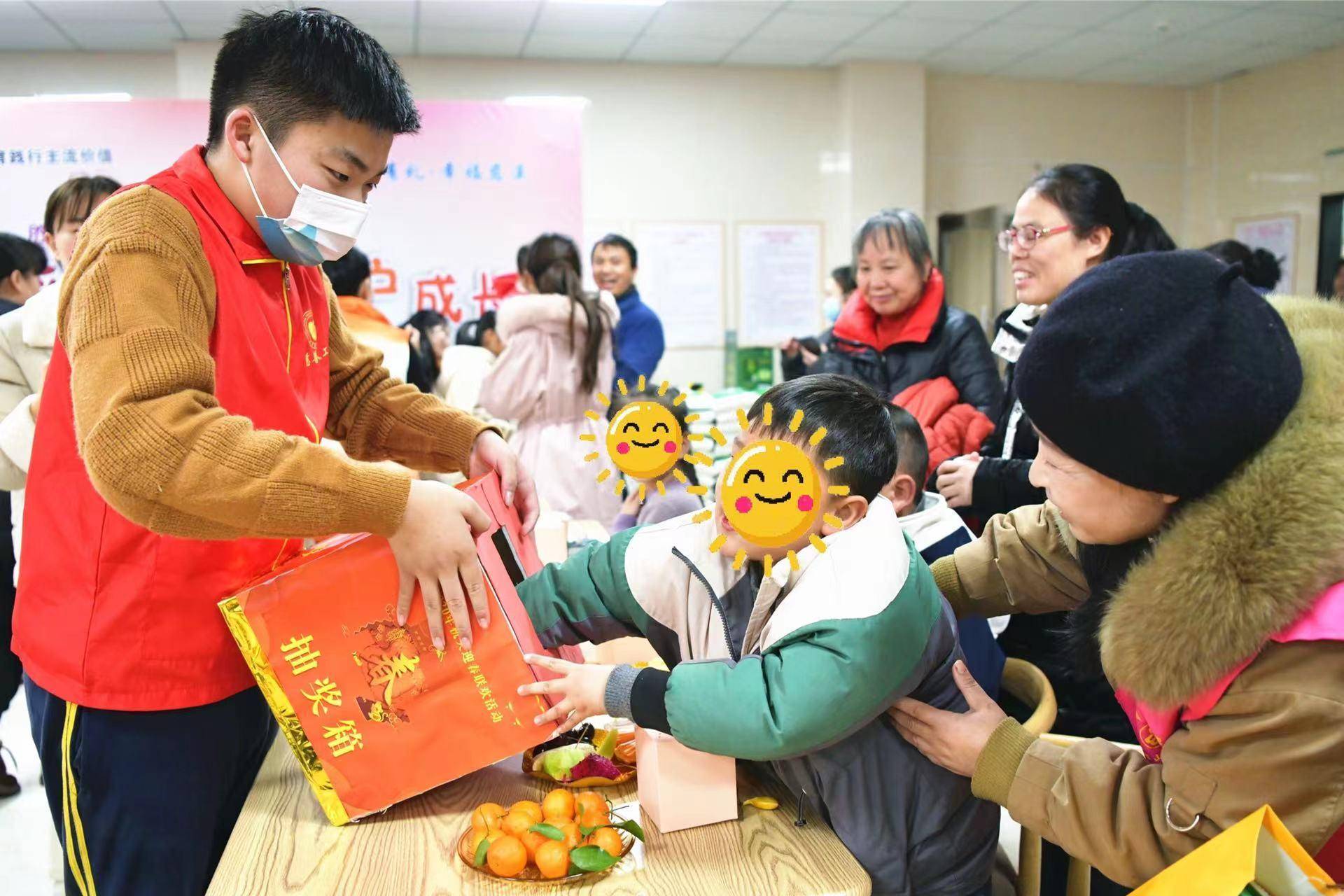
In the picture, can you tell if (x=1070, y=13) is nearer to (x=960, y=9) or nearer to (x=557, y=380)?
(x=960, y=9)

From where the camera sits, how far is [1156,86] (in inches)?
286

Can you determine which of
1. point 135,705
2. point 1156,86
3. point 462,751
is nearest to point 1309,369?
point 462,751

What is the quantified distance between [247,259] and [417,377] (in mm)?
2513

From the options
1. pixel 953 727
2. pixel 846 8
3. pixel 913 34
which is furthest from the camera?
pixel 913 34

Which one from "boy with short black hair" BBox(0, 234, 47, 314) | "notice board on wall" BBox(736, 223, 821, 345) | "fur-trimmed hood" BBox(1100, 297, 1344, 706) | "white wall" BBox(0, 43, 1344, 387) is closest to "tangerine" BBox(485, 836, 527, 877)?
"fur-trimmed hood" BBox(1100, 297, 1344, 706)

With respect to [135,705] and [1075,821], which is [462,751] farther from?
[1075,821]

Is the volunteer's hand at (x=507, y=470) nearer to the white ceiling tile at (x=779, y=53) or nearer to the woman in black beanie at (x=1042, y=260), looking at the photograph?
the woman in black beanie at (x=1042, y=260)

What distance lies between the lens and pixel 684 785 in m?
1.03

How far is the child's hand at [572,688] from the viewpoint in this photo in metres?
1.04

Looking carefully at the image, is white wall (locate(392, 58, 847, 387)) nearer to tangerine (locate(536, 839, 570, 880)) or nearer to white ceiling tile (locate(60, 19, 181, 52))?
white ceiling tile (locate(60, 19, 181, 52))

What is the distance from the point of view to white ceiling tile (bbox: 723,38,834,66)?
593 cm

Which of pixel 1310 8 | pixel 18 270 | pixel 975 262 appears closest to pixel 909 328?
pixel 18 270

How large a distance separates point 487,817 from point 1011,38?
20.3 ft

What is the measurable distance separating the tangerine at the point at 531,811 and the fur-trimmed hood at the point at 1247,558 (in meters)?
0.59
